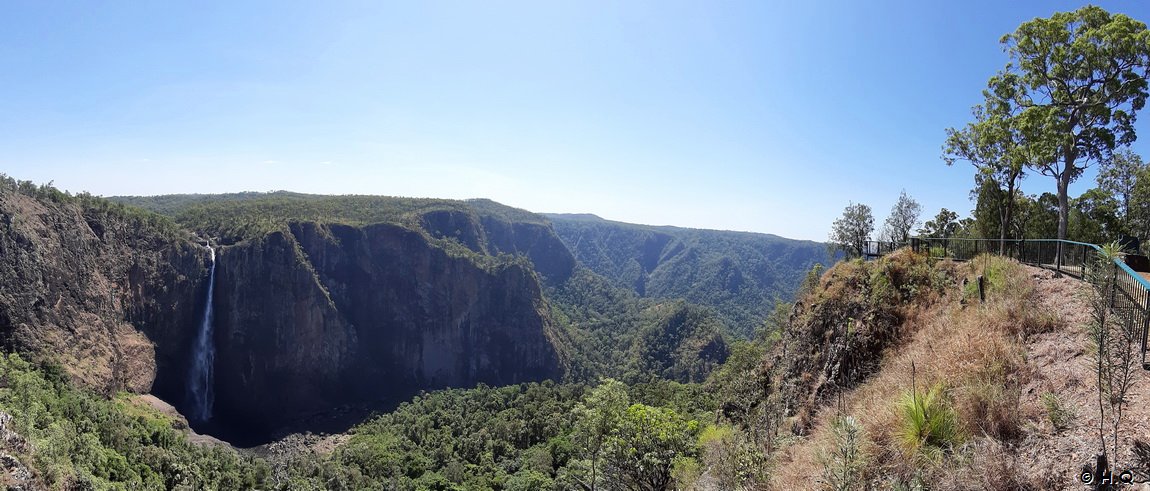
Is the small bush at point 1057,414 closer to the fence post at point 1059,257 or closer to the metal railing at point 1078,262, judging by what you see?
the metal railing at point 1078,262

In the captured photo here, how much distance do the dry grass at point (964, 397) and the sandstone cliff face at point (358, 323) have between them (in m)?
79.1

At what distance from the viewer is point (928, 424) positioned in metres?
5.97

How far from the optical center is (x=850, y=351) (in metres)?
12.8

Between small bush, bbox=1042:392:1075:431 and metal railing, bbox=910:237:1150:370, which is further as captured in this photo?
small bush, bbox=1042:392:1075:431

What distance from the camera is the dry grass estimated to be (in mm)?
5387

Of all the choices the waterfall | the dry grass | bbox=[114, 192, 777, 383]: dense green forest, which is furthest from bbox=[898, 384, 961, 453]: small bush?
the waterfall

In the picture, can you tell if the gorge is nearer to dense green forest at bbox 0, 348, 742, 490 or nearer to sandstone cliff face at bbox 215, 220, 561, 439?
sandstone cliff face at bbox 215, 220, 561, 439

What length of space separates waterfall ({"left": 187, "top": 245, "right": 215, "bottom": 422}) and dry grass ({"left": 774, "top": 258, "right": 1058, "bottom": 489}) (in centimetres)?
8017

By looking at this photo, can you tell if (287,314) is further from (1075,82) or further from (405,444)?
(1075,82)

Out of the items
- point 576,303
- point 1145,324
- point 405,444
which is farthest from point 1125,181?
point 576,303

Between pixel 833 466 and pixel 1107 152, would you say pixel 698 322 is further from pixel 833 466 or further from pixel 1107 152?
pixel 833 466

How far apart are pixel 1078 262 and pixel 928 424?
29.2 ft

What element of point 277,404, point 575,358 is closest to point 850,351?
point 277,404

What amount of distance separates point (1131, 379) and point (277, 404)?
8910 cm
